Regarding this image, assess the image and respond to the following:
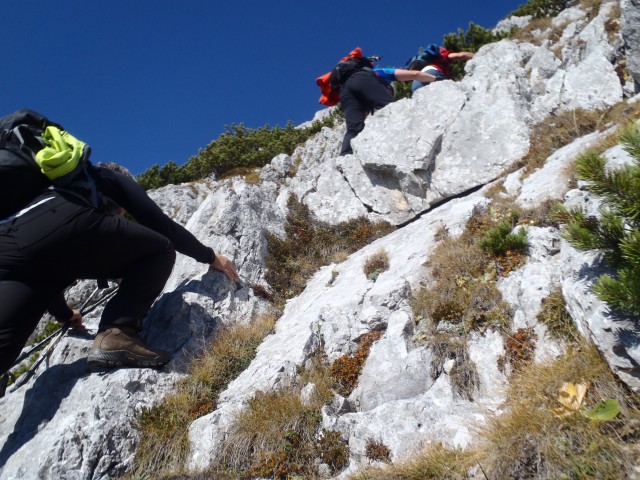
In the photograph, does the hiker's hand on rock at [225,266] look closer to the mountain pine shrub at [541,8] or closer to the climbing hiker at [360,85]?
the climbing hiker at [360,85]

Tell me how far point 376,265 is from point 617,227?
3816 mm

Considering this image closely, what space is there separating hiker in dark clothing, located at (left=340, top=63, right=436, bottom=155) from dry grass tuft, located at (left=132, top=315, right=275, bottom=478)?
20.3 ft

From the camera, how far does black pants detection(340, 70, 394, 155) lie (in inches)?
408

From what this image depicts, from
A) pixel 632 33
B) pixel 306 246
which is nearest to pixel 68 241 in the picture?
pixel 306 246

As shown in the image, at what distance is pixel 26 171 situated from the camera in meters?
4.38

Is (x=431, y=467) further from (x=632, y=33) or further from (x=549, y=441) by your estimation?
(x=632, y=33)

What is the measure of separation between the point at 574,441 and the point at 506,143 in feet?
22.2

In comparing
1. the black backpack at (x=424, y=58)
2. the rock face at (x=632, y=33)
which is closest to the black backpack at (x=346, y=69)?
the black backpack at (x=424, y=58)

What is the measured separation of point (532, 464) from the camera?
2.81 metres

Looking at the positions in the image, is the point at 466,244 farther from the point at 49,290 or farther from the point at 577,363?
→ the point at 49,290

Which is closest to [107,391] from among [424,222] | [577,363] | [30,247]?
[30,247]

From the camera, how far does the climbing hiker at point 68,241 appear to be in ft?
13.7

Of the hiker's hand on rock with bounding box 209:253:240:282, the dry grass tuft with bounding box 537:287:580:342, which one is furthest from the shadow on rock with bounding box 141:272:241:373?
the dry grass tuft with bounding box 537:287:580:342

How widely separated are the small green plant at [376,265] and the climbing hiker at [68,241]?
2.87 metres
